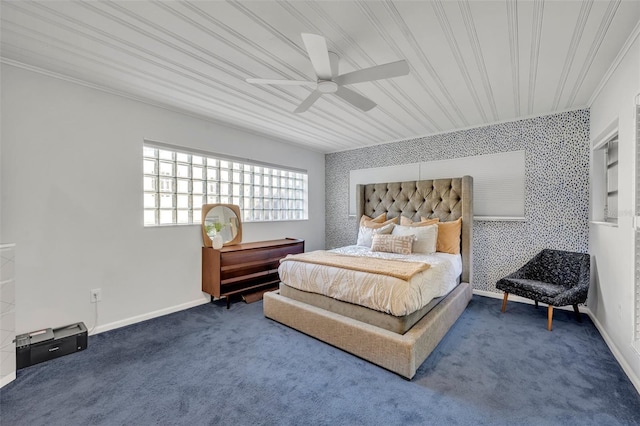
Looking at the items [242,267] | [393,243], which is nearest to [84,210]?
[242,267]

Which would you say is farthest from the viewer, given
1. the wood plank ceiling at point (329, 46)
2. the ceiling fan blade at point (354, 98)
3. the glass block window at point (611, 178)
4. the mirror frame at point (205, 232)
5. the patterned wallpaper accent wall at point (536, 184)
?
the mirror frame at point (205, 232)

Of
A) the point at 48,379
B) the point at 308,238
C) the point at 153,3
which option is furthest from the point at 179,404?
the point at 308,238

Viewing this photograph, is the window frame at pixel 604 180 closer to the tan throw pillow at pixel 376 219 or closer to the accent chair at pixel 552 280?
the accent chair at pixel 552 280

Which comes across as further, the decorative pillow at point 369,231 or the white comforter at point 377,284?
the decorative pillow at point 369,231

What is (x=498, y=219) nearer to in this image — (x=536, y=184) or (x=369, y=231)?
(x=536, y=184)

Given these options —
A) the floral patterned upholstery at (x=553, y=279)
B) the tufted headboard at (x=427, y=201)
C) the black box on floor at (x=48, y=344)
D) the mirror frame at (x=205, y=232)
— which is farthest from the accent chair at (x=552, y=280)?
the black box on floor at (x=48, y=344)

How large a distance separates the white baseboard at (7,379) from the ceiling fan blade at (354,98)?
3344mm

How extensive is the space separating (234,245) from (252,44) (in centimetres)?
265

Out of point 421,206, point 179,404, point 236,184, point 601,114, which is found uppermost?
point 601,114

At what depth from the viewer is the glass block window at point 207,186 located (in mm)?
3305

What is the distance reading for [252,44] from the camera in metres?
2.03

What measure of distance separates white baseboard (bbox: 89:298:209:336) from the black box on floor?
287mm

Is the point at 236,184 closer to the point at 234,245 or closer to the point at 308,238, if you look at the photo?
the point at 234,245

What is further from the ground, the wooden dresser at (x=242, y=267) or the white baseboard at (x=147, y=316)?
the wooden dresser at (x=242, y=267)
